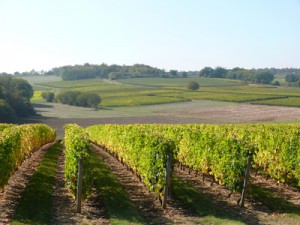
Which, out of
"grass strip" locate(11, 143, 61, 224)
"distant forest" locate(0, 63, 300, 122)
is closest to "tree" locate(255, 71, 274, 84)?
"distant forest" locate(0, 63, 300, 122)

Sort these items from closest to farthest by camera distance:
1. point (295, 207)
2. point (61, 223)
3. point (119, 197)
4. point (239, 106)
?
1. point (61, 223)
2. point (295, 207)
3. point (119, 197)
4. point (239, 106)

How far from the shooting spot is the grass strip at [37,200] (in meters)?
11.9

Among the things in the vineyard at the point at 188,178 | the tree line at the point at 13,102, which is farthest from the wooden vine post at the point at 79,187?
the tree line at the point at 13,102

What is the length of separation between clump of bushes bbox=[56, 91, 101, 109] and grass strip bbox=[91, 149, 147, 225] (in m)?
88.6

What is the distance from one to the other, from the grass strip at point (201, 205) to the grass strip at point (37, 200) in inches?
209

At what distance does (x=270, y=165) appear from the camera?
59.3 feet

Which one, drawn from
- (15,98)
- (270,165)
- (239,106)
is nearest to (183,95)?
(239,106)

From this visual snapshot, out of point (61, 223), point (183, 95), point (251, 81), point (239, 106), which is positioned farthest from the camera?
point (251, 81)

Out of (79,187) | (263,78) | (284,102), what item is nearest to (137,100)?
(284,102)

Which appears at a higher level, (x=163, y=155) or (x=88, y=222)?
(x=163, y=155)

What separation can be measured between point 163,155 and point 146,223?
3285 mm

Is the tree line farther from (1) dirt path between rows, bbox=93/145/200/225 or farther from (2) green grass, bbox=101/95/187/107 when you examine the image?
(1) dirt path between rows, bbox=93/145/200/225

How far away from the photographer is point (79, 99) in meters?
112

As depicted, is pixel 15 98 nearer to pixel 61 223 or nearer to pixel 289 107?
pixel 289 107
